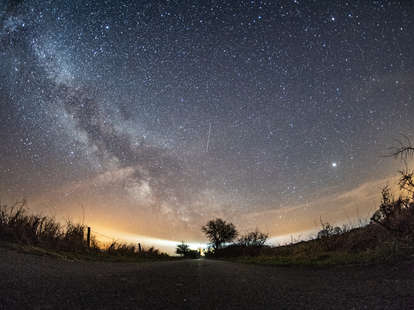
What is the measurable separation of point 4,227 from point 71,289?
6.54 meters

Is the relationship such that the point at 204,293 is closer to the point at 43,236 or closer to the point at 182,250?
the point at 43,236

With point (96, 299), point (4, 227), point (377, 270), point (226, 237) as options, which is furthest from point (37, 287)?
point (226, 237)

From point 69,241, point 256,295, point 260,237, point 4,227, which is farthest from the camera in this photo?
point 260,237

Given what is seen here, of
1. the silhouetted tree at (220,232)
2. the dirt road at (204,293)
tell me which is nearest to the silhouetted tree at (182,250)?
the silhouetted tree at (220,232)

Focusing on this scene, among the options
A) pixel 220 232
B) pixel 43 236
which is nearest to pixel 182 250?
pixel 220 232

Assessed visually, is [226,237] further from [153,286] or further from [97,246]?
[153,286]

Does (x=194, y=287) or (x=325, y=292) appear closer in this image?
(x=325, y=292)

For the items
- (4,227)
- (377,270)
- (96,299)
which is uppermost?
(4,227)

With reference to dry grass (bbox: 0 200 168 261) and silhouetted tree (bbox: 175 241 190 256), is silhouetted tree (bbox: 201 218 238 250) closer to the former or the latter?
silhouetted tree (bbox: 175 241 190 256)

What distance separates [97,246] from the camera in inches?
510

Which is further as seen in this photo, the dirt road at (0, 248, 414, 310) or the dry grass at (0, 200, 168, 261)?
the dry grass at (0, 200, 168, 261)

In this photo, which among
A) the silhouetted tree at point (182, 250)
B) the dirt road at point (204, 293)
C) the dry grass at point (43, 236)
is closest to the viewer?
the dirt road at point (204, 293)

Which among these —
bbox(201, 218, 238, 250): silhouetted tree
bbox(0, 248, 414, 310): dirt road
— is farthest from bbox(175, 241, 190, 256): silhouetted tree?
bbox(0, 248, 414, 310): dirt road

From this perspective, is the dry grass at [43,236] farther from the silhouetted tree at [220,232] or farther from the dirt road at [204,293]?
the silhouetted tree at [220,232]
